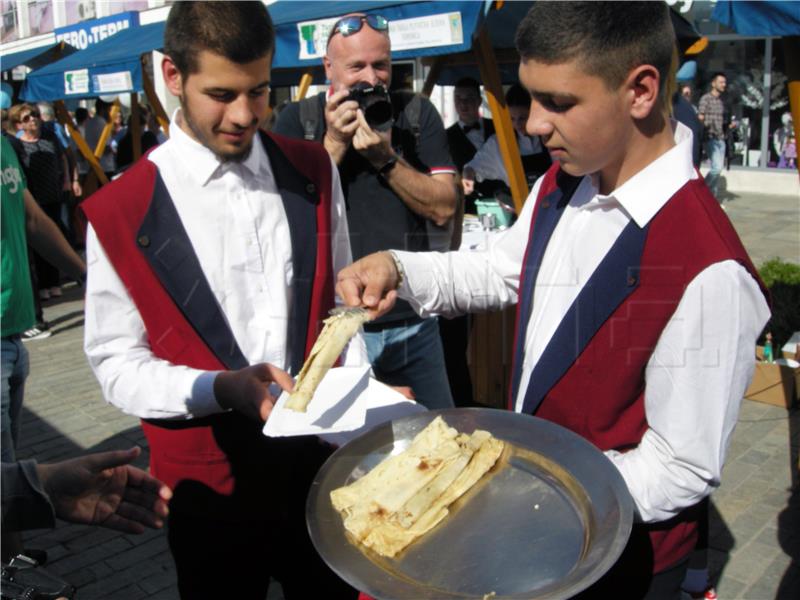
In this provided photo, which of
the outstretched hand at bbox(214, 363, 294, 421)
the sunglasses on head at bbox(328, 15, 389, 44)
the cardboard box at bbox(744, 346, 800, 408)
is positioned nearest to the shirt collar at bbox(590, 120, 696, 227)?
the outstretched hand at bbox(214, 363, 294, 421)

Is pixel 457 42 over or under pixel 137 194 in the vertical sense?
over

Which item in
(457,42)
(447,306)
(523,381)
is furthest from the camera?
(457,42)

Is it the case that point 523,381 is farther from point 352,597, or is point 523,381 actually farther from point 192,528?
point 192,528

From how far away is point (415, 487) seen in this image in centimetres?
171

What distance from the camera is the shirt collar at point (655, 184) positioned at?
1.60 m

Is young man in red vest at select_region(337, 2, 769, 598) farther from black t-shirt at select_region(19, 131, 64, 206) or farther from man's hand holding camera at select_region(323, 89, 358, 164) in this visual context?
black t-shirt at select_region(19, 131, 64, 206)

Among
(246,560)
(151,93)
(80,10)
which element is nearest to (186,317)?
(246,560)

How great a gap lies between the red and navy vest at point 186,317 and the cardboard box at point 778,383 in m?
3.99

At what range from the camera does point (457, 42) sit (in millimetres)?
4641

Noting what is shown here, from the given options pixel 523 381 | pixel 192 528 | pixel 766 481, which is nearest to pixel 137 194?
pixel 192 528

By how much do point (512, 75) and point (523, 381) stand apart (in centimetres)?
693

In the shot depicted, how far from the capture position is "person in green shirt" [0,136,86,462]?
10.8ft

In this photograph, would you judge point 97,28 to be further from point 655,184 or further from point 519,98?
point 655,184

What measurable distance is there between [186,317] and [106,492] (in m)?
0.53
